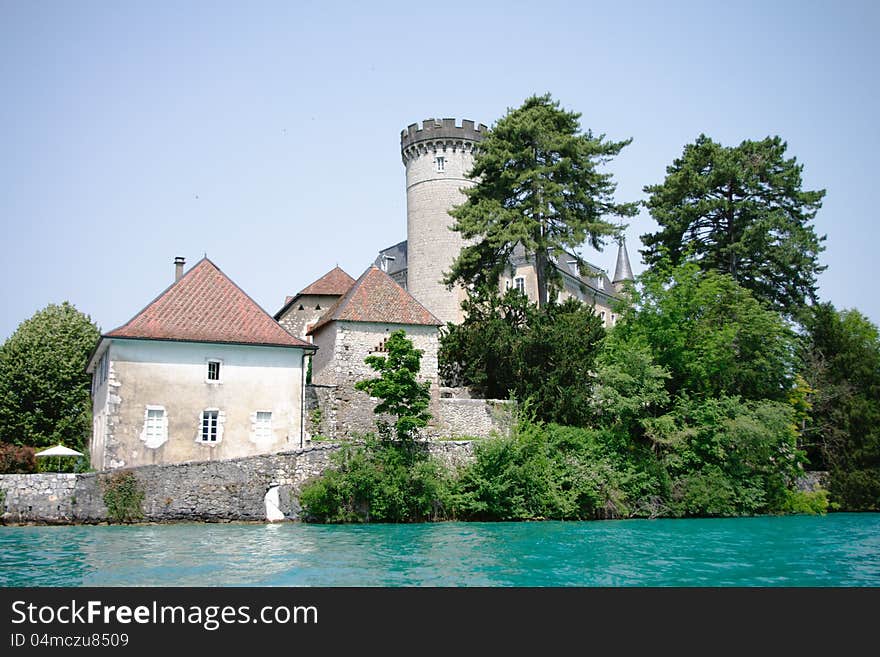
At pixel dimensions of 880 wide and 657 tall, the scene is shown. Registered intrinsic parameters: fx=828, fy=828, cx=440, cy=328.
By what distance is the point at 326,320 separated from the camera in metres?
34.0

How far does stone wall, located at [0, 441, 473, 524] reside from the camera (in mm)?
22766

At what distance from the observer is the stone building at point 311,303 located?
42.5 metres

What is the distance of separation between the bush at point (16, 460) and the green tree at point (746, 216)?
27.7m

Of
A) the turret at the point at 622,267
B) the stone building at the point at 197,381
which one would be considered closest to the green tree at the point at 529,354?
the stone building at the point at 197,381

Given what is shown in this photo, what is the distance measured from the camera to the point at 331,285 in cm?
4344

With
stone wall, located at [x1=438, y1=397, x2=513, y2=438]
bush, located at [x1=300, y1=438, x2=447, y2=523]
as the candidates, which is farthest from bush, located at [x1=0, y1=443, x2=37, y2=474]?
stone wall, located at [x1=438, y1=397, x2=513, y2=438]

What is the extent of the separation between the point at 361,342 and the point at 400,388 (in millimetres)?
5968

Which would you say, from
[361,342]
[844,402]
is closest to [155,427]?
[361,342]

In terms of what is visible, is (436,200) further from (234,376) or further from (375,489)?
(375,489)

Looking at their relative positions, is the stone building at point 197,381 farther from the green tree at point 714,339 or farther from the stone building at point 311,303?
the green tree at point 714,339

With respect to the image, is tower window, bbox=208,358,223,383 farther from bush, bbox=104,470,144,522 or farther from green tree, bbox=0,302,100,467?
green tree, bbox=0,302,100,467
